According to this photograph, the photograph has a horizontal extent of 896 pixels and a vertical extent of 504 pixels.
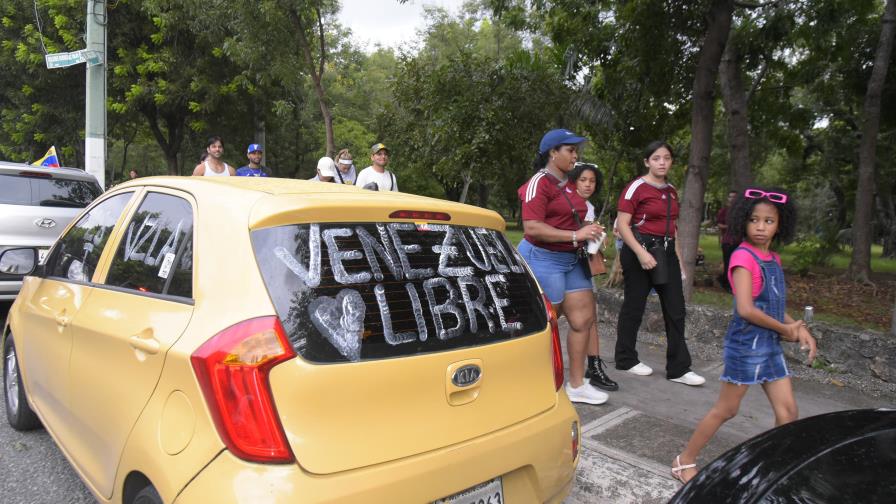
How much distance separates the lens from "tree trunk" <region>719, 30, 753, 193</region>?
383 inches

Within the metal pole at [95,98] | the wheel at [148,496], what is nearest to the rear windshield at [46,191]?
the metal pole at [95,98]

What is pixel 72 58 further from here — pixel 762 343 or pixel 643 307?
pixel 762 343

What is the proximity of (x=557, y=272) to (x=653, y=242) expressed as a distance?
0.84 meters

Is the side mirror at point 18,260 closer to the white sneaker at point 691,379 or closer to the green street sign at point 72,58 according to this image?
the white sneaker at point 691,379

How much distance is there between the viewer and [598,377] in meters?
4.49

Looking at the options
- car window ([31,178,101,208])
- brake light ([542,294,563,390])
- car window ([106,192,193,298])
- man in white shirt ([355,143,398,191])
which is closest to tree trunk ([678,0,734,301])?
man in white shirt ([355,143,398,191])

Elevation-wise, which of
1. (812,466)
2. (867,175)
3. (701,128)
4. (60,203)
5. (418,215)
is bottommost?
(812,466)

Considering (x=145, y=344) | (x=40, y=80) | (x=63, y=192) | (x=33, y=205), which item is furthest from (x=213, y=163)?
(x=40, y=80)

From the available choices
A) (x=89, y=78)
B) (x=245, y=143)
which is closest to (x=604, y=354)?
(x=89, y=78)

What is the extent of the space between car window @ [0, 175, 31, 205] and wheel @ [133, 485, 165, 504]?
5.59 metres

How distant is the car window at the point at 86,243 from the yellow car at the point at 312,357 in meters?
0.25

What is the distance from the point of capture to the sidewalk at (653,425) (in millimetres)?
3059

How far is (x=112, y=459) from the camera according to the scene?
2.09 meters

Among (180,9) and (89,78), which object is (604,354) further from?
(180,9)
